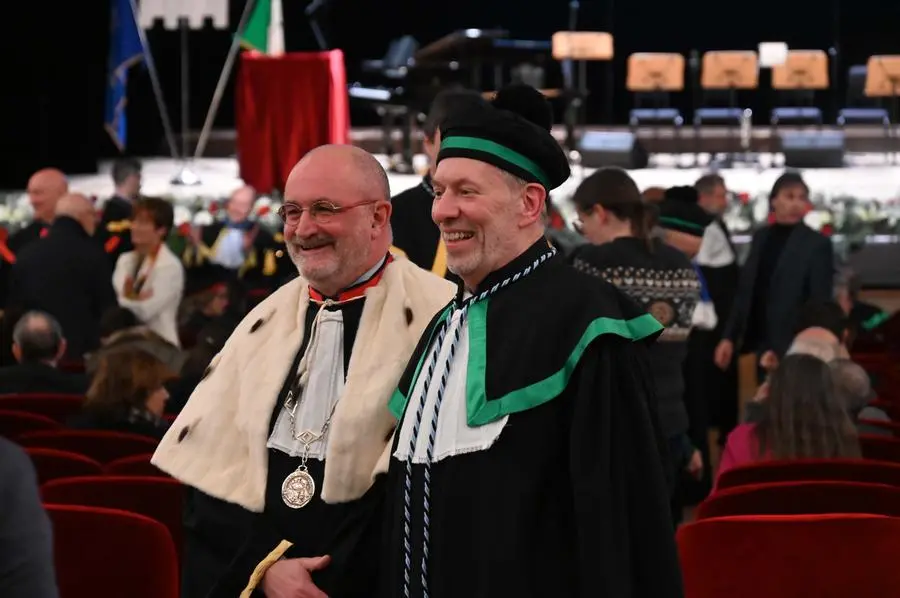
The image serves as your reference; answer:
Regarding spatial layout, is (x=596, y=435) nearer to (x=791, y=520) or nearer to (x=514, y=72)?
(x=791, y=520)

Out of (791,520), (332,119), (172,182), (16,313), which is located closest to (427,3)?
(172,182)

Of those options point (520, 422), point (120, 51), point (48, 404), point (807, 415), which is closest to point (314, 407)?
point (520, 422)

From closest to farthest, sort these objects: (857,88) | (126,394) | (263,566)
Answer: (263,566)
(126,394)
(857,88)

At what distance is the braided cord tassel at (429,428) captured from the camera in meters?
→ 2.45

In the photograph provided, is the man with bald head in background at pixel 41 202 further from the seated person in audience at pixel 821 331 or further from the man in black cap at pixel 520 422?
the man in black cap at pixel 520 422

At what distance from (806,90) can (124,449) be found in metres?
13.8

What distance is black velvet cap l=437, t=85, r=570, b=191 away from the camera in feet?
8.18

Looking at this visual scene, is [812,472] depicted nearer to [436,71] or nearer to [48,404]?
[48,404]

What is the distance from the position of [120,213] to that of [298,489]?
6418mm

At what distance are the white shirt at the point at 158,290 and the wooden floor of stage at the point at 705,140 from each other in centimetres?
902

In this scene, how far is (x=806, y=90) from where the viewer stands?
17328 mm

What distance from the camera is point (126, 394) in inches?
193

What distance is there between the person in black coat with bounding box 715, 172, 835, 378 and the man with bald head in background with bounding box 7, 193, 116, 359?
9.66 ft

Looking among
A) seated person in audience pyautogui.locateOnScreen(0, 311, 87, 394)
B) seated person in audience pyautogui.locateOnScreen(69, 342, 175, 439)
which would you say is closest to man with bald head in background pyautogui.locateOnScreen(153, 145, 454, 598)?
seated person in audience pyautogui.locateOnScreen(69, 342, 175, 439)
